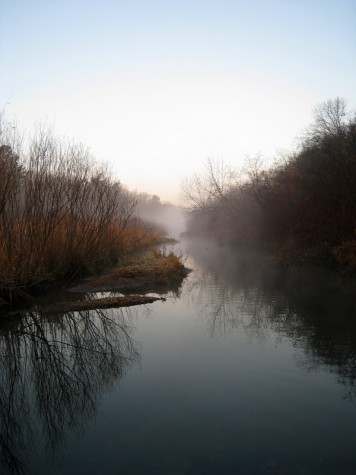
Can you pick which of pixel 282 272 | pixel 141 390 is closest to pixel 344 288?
pixel 282 272

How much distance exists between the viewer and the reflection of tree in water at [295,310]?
5.60m

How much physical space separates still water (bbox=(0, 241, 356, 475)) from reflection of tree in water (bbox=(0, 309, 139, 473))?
19 mm

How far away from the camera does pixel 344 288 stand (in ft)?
34.1

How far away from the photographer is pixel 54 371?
5391 mm

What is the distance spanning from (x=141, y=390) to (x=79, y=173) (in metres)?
8.53

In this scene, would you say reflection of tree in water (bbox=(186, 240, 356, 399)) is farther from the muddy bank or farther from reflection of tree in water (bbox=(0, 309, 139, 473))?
reflection of tree in water (bbox=(0, 309, 139, 473))

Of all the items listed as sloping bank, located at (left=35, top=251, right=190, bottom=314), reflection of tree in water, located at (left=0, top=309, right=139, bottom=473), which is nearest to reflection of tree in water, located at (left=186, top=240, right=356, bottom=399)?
sloping bank, located at (left=35, top=251, right=190, bottom=314)

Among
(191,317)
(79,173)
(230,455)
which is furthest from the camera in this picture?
(79,173)

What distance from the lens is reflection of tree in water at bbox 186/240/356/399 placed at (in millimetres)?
5602

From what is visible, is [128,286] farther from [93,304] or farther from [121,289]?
[93,304]

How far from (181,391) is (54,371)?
215 cm

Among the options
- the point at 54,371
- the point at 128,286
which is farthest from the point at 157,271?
the point at 54,371

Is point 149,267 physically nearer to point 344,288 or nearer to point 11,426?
point 344,288

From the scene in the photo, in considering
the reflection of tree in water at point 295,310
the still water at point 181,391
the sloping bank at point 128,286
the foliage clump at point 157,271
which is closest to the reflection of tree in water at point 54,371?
the still water at point 181,391
